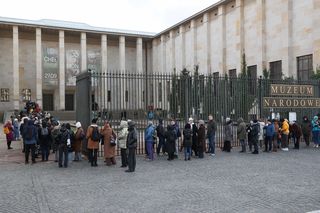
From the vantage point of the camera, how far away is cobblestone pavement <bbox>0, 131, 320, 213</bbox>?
21.9 ft

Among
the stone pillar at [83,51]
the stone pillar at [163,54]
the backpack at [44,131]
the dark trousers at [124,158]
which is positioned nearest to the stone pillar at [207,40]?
the stone pillar at [163,54]

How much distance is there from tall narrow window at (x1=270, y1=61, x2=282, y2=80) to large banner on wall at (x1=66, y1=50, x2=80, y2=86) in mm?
29519

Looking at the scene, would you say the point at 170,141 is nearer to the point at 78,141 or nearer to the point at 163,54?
the point at 78,141

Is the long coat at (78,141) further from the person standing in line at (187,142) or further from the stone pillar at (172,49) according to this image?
the stone pillar at (172,49)

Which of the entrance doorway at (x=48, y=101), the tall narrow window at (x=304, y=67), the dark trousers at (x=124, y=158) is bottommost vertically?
the dark trousers at (x=124, y=158)

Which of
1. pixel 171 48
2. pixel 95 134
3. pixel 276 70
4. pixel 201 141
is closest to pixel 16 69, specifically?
pixel 171 48

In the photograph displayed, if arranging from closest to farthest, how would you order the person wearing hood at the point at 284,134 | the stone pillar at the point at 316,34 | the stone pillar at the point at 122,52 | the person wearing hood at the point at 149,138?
the person wearing hood at the point at 149,138 < the person wearing hood at the point at 284,134 < the stone pillar at the point at 316,34 < the stone pillar at the point at 122,52

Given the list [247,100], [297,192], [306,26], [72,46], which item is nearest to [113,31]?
[72,46]

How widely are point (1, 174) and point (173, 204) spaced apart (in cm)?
622

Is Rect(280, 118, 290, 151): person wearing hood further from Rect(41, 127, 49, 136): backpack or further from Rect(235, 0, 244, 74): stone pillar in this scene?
Rect(235, 0, 244, 74): stone pillar

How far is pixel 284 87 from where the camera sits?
17.6m

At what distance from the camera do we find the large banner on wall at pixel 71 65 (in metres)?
50.4

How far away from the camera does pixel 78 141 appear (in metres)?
12.4

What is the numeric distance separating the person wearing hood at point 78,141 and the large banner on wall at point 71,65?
130ft
